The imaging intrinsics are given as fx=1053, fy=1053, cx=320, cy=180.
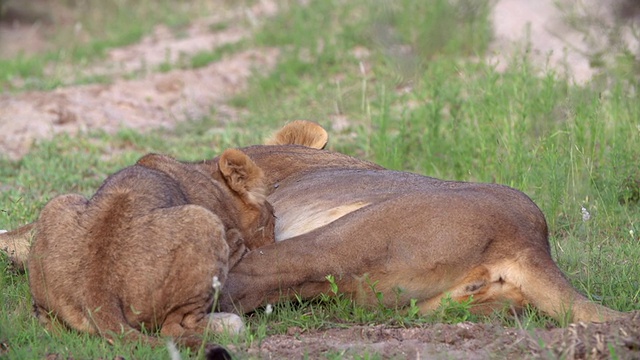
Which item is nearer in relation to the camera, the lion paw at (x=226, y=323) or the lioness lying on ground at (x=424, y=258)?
the lion paw at (x=226, y=323)

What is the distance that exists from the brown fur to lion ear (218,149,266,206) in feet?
1.38

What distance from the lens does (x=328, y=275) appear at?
453 cm

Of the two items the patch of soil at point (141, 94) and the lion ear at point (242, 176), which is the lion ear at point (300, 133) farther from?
the patch of soil at point (141, 94)

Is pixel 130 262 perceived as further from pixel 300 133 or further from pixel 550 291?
pixel 300 133

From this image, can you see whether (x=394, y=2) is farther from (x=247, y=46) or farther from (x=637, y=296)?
(x=637, y=296)

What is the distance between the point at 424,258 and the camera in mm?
4504

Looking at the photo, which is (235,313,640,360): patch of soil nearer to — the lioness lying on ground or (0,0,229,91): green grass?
the lioness lying on ground

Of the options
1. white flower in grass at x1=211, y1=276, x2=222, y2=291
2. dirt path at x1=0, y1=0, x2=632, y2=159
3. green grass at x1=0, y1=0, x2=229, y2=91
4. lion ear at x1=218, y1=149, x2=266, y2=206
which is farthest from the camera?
green grass at x1=0, y1=0, x2=229, y2=91

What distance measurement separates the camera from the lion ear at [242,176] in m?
5.09

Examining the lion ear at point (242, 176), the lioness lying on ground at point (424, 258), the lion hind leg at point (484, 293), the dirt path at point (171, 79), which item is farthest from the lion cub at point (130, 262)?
the dirt path at point (171, 79)

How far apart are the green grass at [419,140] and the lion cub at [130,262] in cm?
14

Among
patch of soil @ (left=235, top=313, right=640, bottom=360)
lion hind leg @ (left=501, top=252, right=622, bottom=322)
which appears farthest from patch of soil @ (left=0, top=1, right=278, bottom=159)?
lion hind leg @ (left=501, top=252, right=622, bottom=322)

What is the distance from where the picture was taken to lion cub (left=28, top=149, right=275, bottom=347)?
4.18m

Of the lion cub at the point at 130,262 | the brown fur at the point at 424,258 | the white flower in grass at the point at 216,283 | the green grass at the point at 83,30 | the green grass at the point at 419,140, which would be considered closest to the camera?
the white flower in grass at the point at 216,283
